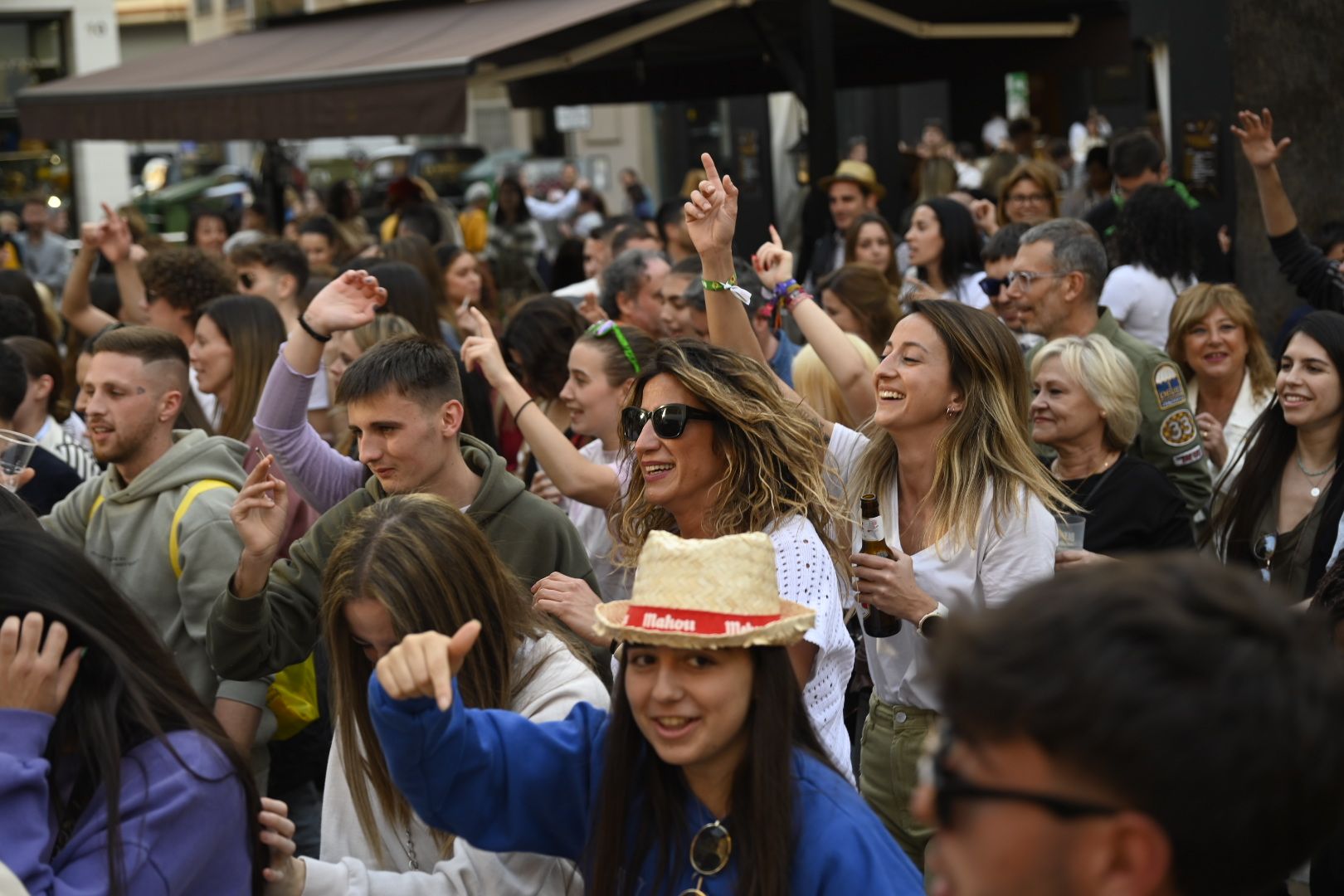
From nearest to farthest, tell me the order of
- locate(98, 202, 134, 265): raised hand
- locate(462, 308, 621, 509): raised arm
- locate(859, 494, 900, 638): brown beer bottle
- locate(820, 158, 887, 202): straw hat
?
locate(859, 494, 900, 638): brown beer bottle → locate(462, 308, 621, 509): raised arm → locate(98, 202, 134, 265): raised hand → locate(820, 158, 887, 202): straw hat

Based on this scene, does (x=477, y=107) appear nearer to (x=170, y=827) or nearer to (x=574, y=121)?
(x=574, y=121)

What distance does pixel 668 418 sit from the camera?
3.83 metres

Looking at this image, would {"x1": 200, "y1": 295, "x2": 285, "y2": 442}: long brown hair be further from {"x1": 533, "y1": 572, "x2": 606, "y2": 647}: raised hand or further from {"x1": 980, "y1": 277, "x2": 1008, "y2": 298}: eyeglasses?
{"x1": 980, "y1": 277, "x2": 1008, "y2": 298}: eyeglasses

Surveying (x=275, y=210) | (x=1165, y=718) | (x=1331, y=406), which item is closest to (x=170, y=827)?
(x=1165, y=718)

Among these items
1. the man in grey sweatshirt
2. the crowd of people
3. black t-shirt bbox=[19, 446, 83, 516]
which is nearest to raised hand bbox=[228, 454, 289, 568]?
the crowd of people

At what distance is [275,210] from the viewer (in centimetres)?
1514

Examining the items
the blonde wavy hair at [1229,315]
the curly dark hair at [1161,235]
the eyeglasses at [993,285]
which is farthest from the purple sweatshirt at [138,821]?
the curly dark hair at [1161,235]

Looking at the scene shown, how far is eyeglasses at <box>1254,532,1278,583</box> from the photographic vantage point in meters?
5.05

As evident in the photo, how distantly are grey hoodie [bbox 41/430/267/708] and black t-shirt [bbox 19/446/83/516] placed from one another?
840 millimetres

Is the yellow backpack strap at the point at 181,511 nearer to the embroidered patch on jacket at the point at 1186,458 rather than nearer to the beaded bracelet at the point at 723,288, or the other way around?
the beaded bracelet at the point at 723,288

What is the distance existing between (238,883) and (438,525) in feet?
2.75

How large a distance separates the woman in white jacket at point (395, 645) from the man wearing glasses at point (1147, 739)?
5.09 feet

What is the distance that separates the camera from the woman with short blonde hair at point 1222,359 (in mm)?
6363

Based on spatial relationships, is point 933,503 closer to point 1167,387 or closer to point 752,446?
point 752,446
